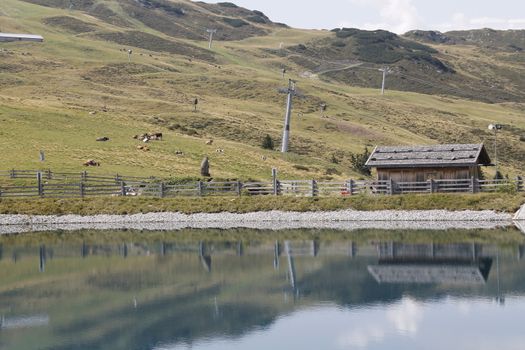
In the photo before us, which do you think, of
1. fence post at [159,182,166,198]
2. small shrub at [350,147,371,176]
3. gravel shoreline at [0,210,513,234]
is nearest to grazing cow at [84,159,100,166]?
fence post at [159,182,166,198]

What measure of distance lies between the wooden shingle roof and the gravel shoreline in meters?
7.21

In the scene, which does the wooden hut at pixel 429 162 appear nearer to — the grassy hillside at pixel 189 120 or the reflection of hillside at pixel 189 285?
the grassy hillside at pixel 189 120

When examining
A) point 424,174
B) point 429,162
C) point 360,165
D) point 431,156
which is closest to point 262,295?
point 429,162

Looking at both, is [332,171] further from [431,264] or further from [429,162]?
[431,264]

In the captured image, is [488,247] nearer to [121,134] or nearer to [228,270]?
[228,270]

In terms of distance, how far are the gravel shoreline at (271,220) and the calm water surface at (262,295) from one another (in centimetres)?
777

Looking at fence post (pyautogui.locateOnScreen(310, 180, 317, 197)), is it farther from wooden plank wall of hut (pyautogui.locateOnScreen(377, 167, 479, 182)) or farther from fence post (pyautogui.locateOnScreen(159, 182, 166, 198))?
fence post (pyautogui.locateOnScreen(159, 182, 166, 198))

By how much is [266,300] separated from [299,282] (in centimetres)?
397

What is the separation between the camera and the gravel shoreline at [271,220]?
54594mm

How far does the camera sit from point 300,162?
301 ft

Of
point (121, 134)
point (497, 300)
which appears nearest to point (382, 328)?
point (497, 300)

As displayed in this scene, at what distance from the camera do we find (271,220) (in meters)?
59.6

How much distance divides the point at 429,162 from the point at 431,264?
965 inches

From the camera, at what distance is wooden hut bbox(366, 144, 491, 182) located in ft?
205
